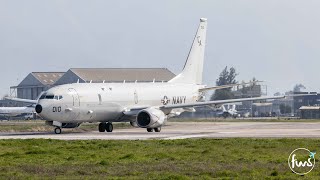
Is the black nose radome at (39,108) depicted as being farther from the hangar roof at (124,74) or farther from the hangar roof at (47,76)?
the hangar roof at (47,76)

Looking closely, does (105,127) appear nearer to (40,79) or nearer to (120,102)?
(120,102)

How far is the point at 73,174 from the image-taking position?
3031 centimetres

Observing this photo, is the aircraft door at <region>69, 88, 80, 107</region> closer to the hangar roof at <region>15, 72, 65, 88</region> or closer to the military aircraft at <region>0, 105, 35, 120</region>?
the military aircraft at <region>0, 105, 35, 120</region>

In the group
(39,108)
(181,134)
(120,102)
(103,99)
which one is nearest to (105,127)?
(120,102)

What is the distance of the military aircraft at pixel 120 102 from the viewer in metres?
63.7

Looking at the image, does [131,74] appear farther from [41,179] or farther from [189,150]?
[41,179]

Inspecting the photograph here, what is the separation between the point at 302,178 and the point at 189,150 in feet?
42.6

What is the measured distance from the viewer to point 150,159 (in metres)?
36.3

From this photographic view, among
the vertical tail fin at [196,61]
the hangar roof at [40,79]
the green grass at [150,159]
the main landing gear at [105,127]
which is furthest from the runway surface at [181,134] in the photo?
the hangar roof at [40,79]

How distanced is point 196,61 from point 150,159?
46.2 m

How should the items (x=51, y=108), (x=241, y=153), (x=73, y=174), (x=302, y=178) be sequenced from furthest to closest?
(x=51, y=108) < (x=241, y=153) < (x=73, y=174) < (x=302, y=178)

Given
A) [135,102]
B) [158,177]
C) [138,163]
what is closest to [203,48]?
[135,102]

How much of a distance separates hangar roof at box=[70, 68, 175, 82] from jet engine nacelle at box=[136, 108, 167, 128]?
77.3 m

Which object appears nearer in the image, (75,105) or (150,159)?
(150,159)
